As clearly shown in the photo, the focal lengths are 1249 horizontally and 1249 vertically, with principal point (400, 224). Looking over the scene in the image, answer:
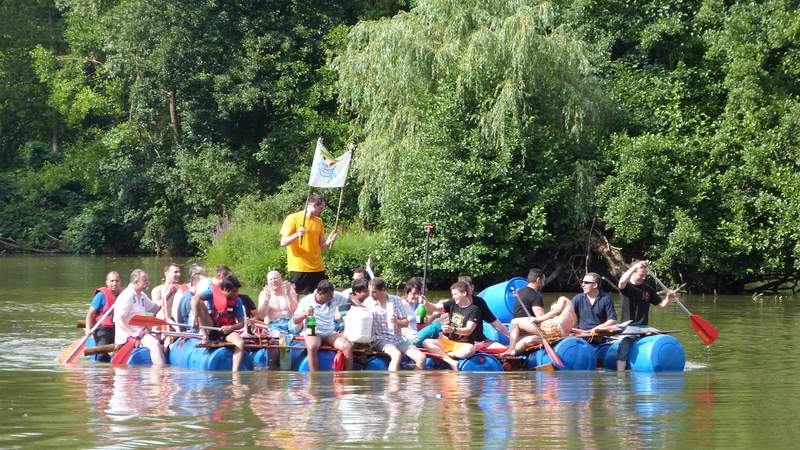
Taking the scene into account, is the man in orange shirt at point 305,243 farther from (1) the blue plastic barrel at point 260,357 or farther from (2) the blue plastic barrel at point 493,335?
(2) the blue plastic barrel at point 493,335

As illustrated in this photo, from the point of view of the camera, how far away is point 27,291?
2742 cm

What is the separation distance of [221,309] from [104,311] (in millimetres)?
2244

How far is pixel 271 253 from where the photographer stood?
2945cm

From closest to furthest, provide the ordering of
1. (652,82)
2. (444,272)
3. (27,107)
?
(444,272)
(652,82)
(27,107)

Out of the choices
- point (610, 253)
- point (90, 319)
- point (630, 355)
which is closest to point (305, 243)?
point (90, 319)

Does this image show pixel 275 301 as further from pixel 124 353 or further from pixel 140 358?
pixel 124 353

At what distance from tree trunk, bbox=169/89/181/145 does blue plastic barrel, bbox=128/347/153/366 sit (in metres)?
26.4

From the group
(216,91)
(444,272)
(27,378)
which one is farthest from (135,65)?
(27,378)

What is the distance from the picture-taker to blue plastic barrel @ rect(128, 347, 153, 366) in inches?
595

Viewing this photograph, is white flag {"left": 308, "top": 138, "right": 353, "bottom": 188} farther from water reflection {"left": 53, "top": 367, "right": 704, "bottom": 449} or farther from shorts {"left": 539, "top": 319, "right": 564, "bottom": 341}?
water reflection {"left": 53, "top": 367, "right": 704, "bottom": 449}

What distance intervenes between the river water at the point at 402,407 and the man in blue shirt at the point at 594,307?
94 cm

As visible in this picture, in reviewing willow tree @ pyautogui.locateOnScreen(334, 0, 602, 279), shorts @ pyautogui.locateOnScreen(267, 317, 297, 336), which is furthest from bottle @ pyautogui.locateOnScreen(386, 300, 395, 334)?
willow tree @ pyautogui.locateOnScreen(334, 0, 602, 279)

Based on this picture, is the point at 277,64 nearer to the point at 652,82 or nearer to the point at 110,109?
the point at 110,109

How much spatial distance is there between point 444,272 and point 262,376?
44.6ft
